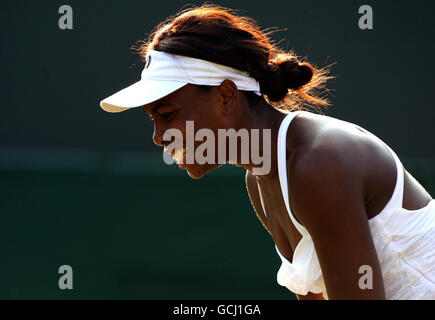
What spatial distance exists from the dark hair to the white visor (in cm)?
2

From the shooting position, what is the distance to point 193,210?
15.8ft

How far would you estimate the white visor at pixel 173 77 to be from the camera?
1992 millimetres

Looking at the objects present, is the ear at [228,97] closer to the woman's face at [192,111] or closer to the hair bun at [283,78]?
the woman's face at [192,111]

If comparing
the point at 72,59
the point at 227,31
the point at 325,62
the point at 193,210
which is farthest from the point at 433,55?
the point at 227,31

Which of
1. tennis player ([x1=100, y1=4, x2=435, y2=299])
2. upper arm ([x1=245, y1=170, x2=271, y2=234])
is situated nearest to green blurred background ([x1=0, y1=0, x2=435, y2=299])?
upper arm ([x1=245, y1=170, x2=271, y2=234])

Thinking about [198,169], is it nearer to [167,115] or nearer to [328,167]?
[167,115]

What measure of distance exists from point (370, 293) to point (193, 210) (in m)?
3.11

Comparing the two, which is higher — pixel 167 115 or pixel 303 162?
pixel 167 115

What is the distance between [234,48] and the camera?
204 cm

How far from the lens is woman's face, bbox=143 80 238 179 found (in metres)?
2.02

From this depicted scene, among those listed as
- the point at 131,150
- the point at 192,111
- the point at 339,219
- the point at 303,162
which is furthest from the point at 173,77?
the point at 131,150

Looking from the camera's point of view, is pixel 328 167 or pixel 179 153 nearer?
pixel 328 167

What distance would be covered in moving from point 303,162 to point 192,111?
1.33ft

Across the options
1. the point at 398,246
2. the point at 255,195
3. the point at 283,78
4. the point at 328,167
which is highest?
the point at 283,78
